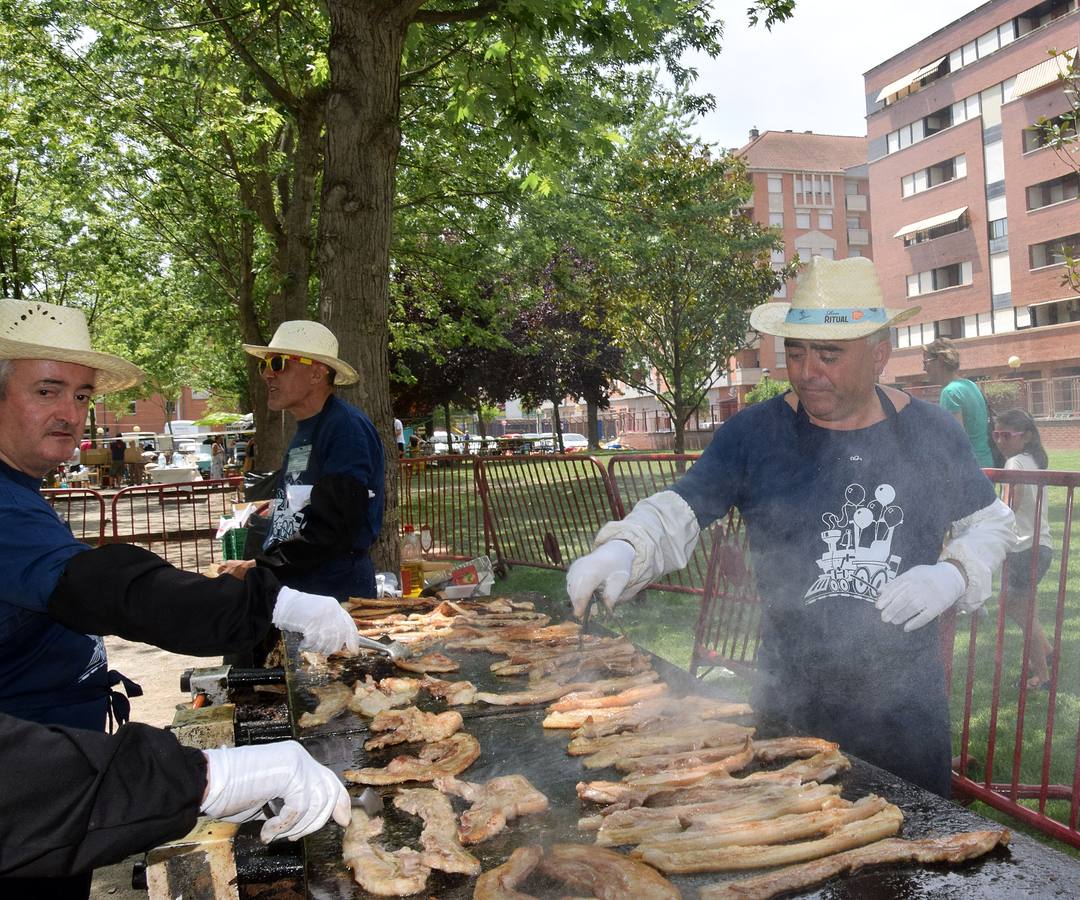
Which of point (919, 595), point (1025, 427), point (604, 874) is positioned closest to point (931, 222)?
point (1025, 427)

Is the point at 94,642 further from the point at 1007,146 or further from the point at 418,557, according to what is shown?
the point at 1007,146

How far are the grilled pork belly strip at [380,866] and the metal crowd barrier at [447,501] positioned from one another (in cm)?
763

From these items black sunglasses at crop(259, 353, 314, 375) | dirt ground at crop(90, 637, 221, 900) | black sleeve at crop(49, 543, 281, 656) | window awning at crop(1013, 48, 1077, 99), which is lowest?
dirt ground at crop(90, 637, 221, 900)

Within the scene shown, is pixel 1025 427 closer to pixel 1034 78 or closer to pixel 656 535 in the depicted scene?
pixel 656 535

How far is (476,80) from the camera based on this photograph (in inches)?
338

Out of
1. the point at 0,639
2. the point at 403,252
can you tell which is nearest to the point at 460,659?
the point at 0,639

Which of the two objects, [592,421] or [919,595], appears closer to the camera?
[919,595]

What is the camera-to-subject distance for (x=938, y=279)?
138ft

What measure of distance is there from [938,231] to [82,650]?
45723 mm

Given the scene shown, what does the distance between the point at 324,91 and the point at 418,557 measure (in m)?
5.78

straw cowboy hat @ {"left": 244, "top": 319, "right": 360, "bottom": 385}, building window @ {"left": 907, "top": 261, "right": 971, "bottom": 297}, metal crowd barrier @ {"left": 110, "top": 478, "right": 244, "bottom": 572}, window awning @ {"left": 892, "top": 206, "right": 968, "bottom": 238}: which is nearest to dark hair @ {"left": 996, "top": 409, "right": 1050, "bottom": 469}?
straw cowboy hat @ {"left": 244, "top": 319, "right": 360, "bottom": 385}

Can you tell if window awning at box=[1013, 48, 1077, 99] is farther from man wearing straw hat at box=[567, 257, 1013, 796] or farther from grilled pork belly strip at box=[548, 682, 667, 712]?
grilled pork belly strip at box=[548, 682, 667, 712]

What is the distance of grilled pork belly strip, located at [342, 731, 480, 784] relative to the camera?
8.79ft

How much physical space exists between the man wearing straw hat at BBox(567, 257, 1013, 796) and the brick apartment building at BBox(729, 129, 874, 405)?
60.8 m
